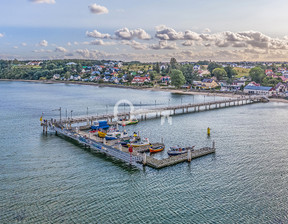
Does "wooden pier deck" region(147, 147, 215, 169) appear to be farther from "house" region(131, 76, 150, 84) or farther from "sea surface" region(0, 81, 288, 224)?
"house" region(131, 76, 150, 84)

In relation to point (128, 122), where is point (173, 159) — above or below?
below

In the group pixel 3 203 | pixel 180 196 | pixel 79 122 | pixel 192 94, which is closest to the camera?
pixel 3 203

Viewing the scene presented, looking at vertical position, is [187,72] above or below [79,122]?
above

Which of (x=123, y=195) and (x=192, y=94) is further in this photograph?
(x=192, y=94)

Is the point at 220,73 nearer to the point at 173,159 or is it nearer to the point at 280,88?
the point at 280,88

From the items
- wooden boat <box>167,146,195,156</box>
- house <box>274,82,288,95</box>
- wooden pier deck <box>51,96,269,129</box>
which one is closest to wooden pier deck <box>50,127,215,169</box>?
wooden boat <box>167,146,195,156</box>

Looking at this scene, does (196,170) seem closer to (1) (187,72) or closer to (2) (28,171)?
(2) (28,171)

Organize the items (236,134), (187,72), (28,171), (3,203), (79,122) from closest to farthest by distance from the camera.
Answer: (3,203) < (28,171) < (236,134) < (79,122) < (187,72)

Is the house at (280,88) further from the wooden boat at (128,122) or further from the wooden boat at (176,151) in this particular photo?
the wooden boat at (176,151)

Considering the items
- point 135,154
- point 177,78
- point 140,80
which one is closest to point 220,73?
point 177,78

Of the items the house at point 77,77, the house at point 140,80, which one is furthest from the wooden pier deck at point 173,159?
the house at point 77,77

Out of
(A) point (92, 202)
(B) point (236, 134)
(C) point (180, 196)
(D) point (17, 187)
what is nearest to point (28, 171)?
(D) point (17, 187)
